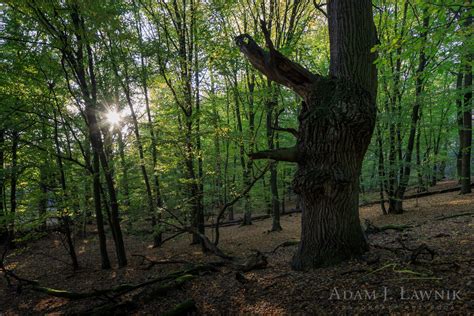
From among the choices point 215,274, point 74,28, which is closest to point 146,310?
point 215,274

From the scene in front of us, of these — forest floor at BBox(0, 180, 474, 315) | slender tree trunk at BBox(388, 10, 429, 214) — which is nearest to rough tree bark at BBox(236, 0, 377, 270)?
forest floor at BBox(0, 180, 474, 315)

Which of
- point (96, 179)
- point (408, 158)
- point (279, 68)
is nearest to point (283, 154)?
point (279, 68)

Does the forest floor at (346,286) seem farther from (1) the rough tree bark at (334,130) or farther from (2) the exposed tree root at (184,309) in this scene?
(1) the rough tree bark at (334,130)

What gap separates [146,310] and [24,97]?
7396 millimetres

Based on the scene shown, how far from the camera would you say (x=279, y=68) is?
13.4 feet

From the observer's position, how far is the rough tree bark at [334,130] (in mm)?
3896

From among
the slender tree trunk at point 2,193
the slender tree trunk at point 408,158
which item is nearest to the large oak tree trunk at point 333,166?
the slender tree trunk at point 408,158

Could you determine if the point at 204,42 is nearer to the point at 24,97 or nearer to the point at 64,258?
the point at 24,97

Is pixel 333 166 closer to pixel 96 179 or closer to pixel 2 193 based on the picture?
pixel 96 179

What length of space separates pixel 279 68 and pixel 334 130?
136 centimetres

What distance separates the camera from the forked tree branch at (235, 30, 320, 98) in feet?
13.3

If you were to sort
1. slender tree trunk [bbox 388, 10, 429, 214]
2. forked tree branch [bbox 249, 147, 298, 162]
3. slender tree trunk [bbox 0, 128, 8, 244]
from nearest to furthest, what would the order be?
forked tree branch [bbox 249, 147, 298, 162] < slender tree trunk [bbox 0, 128, 8, 244] < slender tree trunk [bbox 388, 10, 429, 214]

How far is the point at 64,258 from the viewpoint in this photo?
11.1 meters

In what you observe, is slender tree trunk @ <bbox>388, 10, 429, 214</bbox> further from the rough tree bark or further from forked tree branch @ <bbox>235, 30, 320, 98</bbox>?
forked tree branch @ <bbox>235, 30, 320, 98</bbox>
